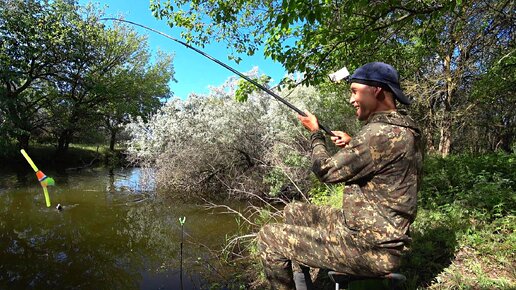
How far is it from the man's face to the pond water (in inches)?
161

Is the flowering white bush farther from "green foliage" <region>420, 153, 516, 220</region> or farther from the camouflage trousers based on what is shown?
the camouflage trousers

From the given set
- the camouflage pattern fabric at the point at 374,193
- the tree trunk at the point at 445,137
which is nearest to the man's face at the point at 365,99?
the camouflage pattern fabric at the point at 374,193

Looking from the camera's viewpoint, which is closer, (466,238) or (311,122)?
→ (311,122)

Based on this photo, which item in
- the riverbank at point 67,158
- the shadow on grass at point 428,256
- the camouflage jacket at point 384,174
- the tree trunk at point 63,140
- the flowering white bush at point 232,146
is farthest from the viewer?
the tree trunk at point 63,140

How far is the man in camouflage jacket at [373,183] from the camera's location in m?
2.32

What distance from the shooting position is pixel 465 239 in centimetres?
406

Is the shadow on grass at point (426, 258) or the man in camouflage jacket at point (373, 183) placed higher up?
the man in camouflage jacket at point (373, 183)

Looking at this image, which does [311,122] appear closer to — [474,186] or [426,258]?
[426,258]

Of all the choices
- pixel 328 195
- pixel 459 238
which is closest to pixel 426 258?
pixel 459 238

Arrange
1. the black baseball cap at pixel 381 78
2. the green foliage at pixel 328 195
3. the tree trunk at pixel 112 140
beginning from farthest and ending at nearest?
the tree trunk at pixel 112 140 < the green foliage at pixel 328 195 < the black baseball cap at pixel 381 78

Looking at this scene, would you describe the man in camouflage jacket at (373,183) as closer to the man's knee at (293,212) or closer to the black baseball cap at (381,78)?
the black baseball cap at (381,78)

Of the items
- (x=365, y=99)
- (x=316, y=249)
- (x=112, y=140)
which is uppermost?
(x=112, y=140)

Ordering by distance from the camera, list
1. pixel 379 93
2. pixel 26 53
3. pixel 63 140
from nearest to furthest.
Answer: pixel 379 93 → pixel 26 53 → pixel 63 140

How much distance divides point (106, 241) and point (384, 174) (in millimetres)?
7379
